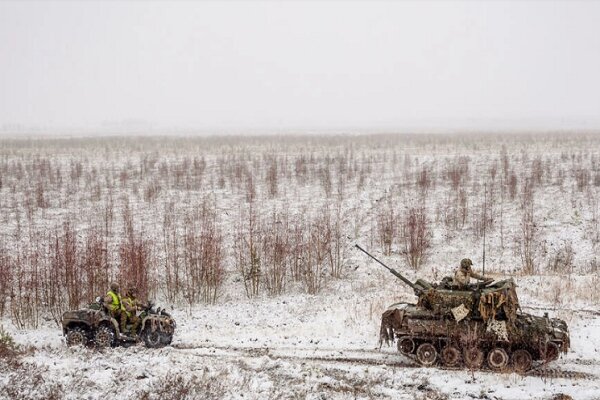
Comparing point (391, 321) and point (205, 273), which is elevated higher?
point (391, 321)

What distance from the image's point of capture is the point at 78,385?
12.9 m

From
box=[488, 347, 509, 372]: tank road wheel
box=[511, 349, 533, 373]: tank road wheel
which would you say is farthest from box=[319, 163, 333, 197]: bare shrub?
box=[511, 349, 533, 373]: tank road wheel

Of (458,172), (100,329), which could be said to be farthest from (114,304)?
(458,172)

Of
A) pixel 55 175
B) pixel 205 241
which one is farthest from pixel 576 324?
pixel 55 175

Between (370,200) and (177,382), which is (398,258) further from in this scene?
(177,382)

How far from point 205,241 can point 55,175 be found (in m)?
21.3

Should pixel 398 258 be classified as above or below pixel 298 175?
below

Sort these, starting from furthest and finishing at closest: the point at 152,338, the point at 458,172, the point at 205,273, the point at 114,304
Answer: the point at 458,172 → the point at 205,273 → the point at 152,338 → the point at 114,304

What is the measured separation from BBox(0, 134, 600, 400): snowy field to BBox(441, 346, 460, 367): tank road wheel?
1.31 feet

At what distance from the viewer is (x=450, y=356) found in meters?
14.3

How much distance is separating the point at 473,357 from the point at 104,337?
8918 millimetres

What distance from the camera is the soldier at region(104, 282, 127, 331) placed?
1552 cm

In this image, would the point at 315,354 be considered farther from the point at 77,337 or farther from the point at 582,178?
the point at 582,178

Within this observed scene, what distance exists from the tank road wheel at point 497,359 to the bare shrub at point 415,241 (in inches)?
376
